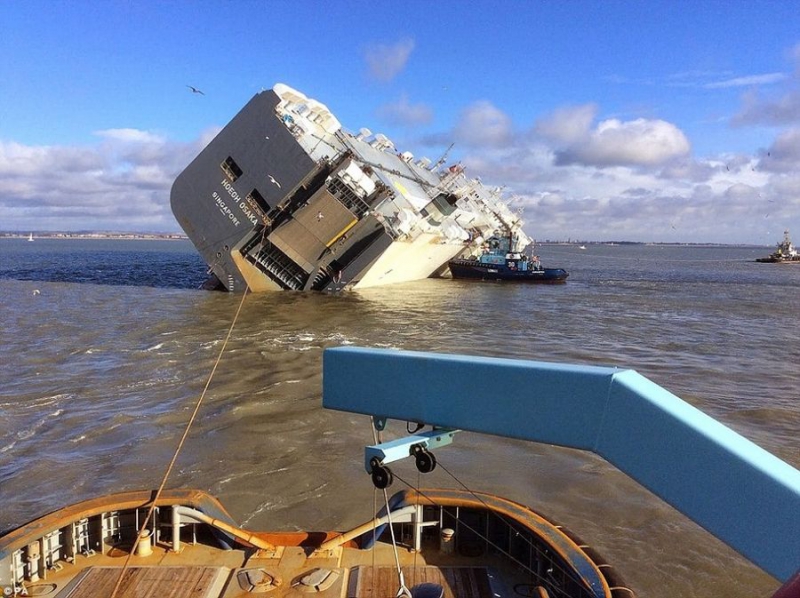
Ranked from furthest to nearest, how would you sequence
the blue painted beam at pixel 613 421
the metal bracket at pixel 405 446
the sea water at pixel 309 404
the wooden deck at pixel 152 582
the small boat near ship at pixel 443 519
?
the sea water at pixel 309 404
the wooden deck at pixel 152 582
the metal bracket at pixel 405 446
the small boat near ship at pixel 443 519
the blue painted beam at pixel 613 421

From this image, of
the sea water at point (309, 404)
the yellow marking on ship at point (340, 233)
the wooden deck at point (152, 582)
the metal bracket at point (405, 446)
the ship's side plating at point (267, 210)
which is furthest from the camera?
the yellow marking on ship at point (340, 233)

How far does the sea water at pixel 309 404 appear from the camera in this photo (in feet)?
26.4

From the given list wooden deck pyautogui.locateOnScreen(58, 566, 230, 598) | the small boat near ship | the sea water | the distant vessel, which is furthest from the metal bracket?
the distant vessel

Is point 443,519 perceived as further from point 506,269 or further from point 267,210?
point 506,269

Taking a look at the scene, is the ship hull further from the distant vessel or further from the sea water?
the distant vessel

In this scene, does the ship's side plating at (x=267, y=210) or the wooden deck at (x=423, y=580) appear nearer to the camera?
the wooden deck at (x=423, y=580)

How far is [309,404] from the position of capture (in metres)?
12.2

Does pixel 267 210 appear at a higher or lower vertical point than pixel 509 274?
higher

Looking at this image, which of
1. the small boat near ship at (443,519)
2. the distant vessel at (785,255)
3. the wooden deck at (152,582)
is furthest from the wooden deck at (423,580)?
the distant vessel at (785,255)

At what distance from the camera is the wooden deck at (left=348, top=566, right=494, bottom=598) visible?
4633 millimetres

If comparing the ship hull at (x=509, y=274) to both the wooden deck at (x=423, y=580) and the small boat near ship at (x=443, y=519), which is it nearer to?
the small boat near ship at (x=443, y=519)

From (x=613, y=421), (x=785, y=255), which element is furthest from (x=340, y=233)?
(x=785, y=255)

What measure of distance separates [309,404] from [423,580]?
7.60 m

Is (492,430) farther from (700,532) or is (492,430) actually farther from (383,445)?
(700,532)
